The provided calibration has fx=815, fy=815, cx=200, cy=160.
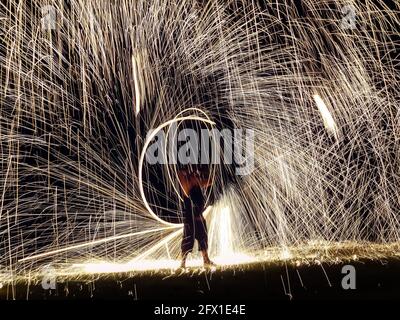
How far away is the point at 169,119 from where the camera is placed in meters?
10.1

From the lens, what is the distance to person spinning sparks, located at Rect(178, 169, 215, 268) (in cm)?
938

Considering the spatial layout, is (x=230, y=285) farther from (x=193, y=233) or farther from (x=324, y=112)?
(x=324, y=112)

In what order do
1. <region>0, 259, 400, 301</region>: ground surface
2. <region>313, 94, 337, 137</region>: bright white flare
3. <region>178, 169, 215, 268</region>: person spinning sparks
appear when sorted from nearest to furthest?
<region>0, 259, 400, 301</region>: ground surface, <region>178, 169, 215, 268</region>: person spinning sparks, <region>313, 94, 337, 137</region>: bright white flare

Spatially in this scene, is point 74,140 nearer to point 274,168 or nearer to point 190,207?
point 190,207

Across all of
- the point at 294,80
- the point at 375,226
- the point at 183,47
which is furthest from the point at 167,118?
the point at 375,226

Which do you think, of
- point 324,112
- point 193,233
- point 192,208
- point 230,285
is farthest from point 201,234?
point 324,112

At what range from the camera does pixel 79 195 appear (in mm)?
10289

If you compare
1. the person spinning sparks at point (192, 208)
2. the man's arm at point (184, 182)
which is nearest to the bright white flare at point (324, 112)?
the person spinning sparks at point (192, 208)

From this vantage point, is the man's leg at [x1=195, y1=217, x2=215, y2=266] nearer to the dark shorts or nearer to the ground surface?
the dark shorts

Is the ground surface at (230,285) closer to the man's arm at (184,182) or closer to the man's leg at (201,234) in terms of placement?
the man's leg at (201,234)

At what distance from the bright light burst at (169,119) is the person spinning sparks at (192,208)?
44 cm

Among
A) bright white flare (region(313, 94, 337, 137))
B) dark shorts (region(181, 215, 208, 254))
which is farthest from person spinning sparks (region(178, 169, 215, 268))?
bright white flare (region(313, 94, 337, 137))

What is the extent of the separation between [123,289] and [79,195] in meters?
1.94

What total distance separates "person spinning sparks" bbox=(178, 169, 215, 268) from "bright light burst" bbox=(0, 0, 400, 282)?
1.45 feet
